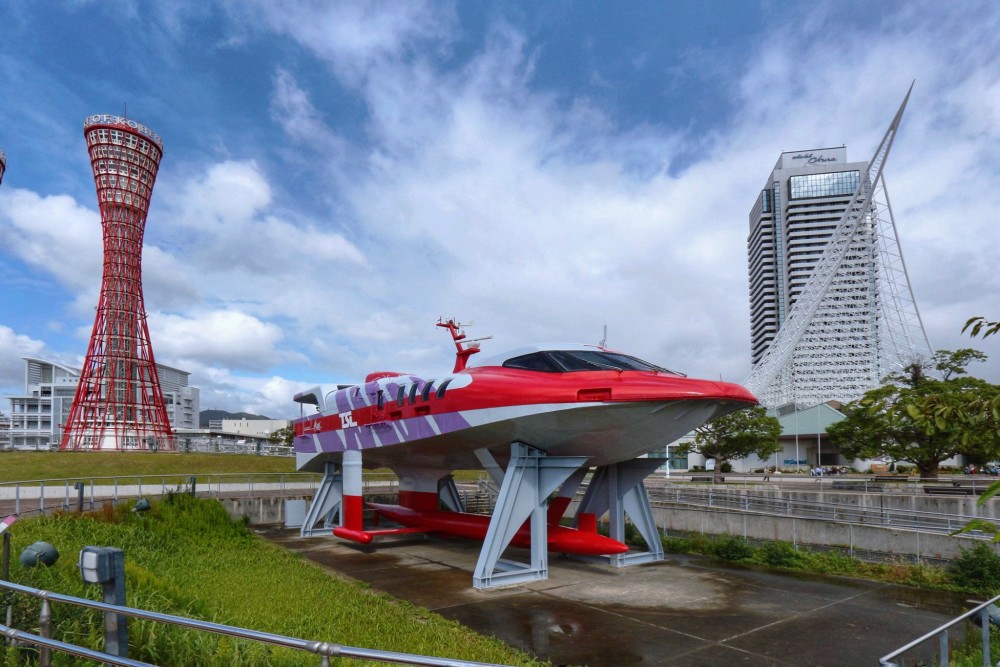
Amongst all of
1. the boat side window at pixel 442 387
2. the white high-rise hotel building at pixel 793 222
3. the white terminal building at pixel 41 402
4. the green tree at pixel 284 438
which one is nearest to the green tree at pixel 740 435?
the boat side window at pixel 442 387

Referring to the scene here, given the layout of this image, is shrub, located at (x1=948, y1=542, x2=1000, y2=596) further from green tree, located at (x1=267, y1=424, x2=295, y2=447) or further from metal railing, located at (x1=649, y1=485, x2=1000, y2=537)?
green tree, located at (x1=267, y1=424, x2=295, y2=447)

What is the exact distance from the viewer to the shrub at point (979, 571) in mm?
13219

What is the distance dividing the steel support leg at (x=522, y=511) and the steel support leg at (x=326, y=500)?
336 inches

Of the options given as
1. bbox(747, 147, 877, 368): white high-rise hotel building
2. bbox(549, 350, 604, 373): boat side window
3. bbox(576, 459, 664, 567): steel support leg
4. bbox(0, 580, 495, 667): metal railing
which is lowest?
bbox(576, 459, 664, 567): steel support leg

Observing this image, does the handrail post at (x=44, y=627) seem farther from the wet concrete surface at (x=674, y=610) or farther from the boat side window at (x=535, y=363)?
the boat side window at (x=535, y=363)

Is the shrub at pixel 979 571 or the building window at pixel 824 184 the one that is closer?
the shrub at pixel 979 571

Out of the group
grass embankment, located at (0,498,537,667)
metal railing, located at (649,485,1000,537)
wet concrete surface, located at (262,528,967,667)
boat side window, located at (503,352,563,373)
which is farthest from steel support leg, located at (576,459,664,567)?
grass embankment, located at (0,498,537,667)

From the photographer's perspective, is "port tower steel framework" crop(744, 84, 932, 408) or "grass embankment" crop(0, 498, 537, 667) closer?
"grass embankment" crop(0, 498, 537, 667)

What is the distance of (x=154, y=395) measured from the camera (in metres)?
54.1

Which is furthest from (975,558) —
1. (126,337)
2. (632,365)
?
(126,337)

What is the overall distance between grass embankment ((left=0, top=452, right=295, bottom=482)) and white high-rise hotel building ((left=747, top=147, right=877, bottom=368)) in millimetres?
152213

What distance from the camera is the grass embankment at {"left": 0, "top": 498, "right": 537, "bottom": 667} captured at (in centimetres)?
647

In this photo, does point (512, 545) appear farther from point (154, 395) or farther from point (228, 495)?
point (154, 395)

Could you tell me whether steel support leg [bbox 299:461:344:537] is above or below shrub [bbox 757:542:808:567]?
above
